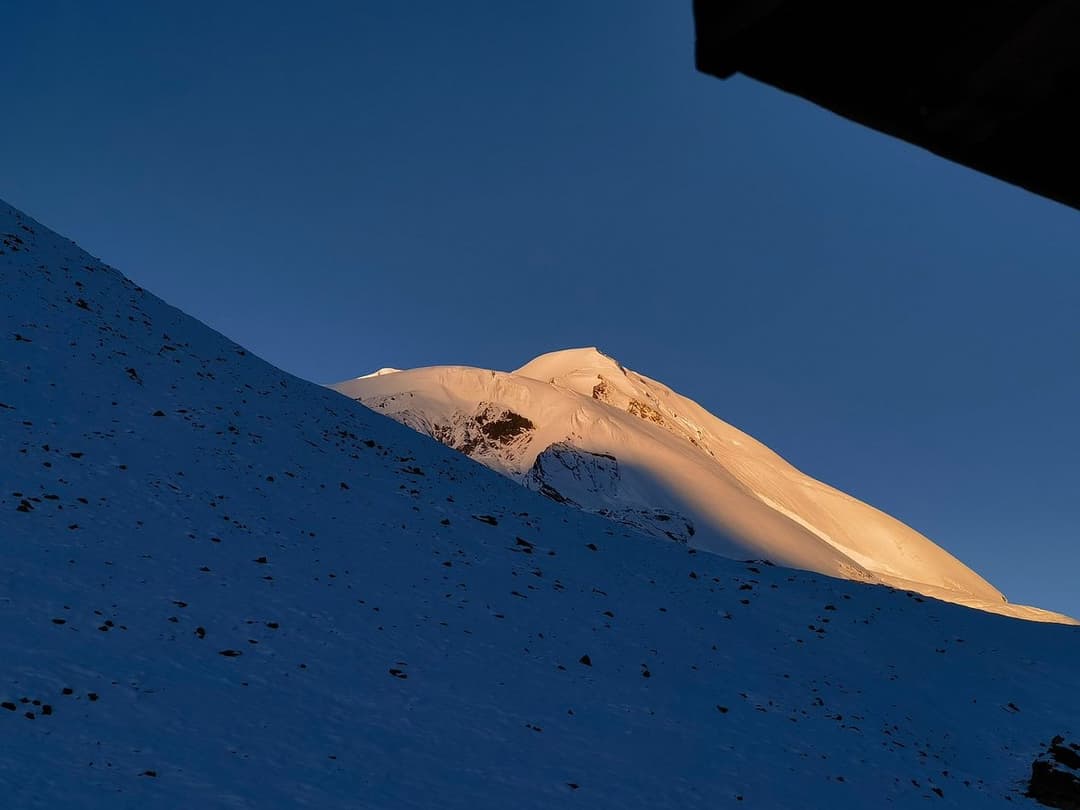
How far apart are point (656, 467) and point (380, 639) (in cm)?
6695

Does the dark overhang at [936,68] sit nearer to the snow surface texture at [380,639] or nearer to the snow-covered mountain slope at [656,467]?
the snow surface texture at [380,639]

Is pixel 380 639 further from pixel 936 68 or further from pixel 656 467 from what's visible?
pixel 656 467

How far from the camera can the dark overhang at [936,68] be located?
1365mm

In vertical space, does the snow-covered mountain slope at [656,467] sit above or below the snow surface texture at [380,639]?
above

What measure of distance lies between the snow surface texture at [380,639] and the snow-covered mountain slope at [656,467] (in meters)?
41.5

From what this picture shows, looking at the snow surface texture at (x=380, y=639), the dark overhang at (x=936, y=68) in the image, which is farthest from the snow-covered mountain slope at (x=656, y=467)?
the dark overhang at (x=936, y=68)

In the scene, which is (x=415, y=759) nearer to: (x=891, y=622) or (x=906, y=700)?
(x=906, y=700)

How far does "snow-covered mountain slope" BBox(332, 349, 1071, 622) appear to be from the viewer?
69500 mm

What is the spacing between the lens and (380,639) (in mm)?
14133

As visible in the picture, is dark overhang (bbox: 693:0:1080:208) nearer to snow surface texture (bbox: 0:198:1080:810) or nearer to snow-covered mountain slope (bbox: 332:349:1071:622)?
snow surface texture (bbox: 0:198:1080:810)

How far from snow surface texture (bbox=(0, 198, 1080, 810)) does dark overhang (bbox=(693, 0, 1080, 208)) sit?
28.9ft

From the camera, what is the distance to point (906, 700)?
691 inches

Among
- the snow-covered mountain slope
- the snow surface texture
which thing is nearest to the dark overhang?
the snow surface texture

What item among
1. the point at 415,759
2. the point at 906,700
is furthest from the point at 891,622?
the point at 415,759
